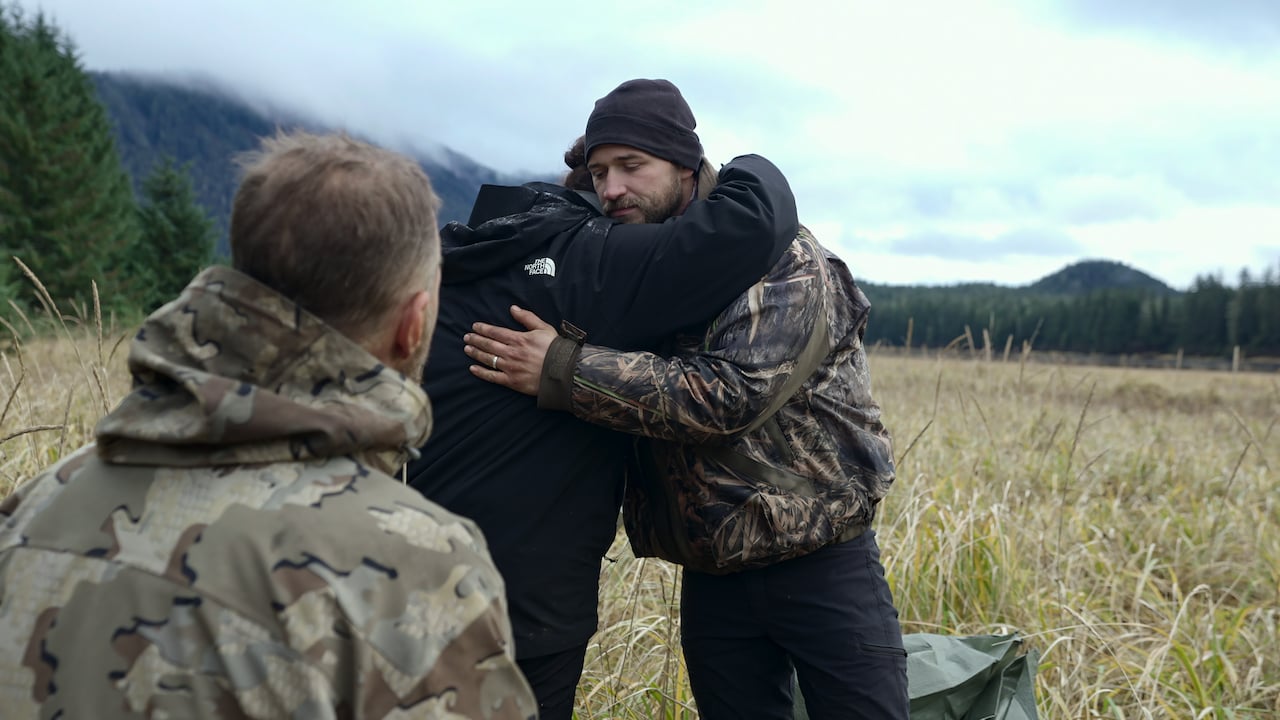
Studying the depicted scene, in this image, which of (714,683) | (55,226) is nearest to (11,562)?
(714,683)

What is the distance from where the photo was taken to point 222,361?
3.50ft

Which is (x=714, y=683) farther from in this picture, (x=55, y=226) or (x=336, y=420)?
(x=55, y=226)

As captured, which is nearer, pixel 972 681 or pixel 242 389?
pixel 242 389

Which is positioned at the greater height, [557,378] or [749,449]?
[557,378]

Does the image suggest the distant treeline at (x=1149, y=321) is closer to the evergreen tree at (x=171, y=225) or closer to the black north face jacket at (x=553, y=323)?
the evergreen tree at (x=171, y=225)

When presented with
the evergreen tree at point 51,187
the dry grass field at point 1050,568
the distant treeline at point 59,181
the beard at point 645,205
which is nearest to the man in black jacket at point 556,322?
the beard at point 645,205

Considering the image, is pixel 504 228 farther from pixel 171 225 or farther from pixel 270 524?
pixel 171 225

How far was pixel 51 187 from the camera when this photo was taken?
20672 millimetres

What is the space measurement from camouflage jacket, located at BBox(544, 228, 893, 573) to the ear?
2.44ft

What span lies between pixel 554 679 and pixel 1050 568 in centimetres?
304

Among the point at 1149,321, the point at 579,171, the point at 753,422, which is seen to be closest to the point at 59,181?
the point at 579,171

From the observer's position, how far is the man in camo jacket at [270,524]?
982 mm

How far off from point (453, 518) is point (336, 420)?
0.18 meters

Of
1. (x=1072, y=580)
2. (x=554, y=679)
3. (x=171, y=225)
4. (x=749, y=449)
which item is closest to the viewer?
(x=554, y=679)
